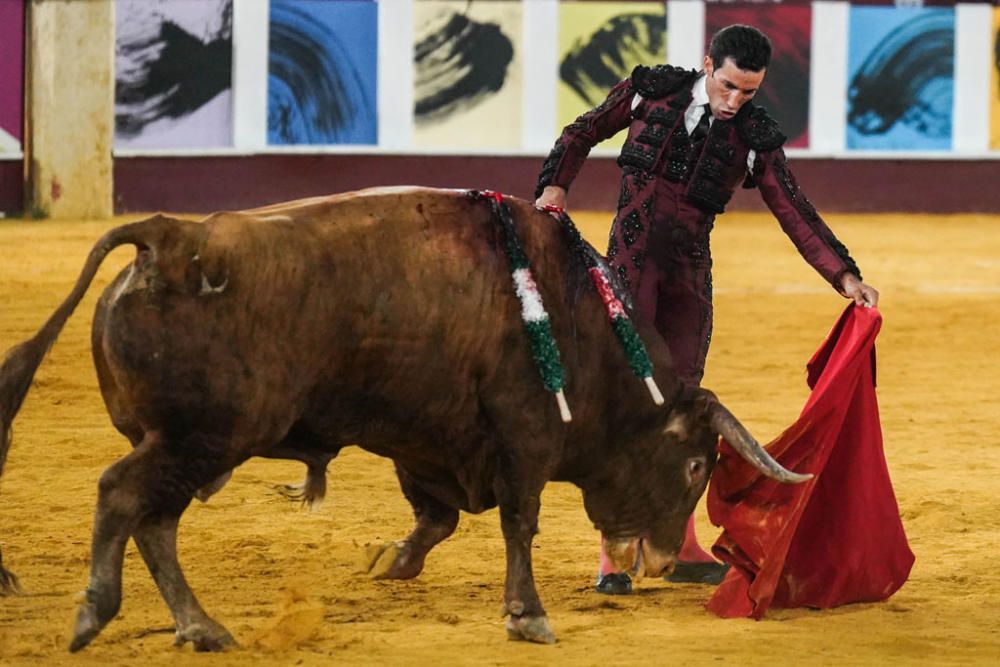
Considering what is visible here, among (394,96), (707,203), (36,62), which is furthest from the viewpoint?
(394,96)

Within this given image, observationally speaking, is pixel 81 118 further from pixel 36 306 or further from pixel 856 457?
pixel 856 457

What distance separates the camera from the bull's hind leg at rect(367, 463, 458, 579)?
5.55 m

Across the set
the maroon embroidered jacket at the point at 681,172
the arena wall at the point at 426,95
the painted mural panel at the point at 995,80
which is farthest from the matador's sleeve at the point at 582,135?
the painted mural panel at the point at 995,80

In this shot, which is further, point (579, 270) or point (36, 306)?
point (36, 306)

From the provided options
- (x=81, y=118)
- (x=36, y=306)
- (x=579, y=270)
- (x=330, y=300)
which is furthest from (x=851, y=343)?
(x=81, y=118)

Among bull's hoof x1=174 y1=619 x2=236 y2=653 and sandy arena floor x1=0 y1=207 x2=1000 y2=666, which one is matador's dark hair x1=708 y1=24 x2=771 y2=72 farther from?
bull's hoof x1=174 y1=619 x2=236 y2=653

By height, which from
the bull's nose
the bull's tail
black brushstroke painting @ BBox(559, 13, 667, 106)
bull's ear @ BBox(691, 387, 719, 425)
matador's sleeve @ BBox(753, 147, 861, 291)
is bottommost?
the bull's nose

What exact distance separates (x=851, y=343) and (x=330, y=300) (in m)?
1.69

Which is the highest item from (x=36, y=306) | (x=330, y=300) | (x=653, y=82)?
(x=653, y=82)

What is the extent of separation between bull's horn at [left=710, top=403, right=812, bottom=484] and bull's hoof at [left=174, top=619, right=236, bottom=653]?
4.91 ft

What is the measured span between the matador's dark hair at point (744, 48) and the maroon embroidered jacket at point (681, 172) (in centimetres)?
27

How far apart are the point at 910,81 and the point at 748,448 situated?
47.5ft

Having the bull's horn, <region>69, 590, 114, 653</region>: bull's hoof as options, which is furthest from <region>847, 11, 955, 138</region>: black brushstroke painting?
<region>69, 590, 114, 653</region>: bull's hoof

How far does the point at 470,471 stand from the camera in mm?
5094
